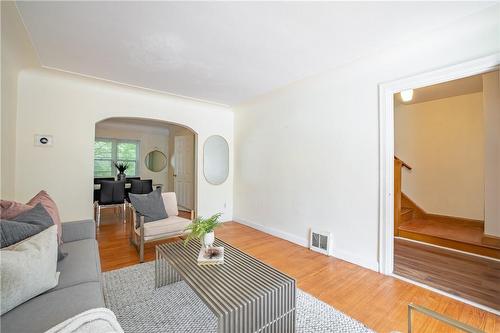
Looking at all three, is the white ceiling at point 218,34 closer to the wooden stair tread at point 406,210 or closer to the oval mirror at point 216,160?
the oval mirror at point 216,160

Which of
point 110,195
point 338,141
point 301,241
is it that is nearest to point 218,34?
point 338,141

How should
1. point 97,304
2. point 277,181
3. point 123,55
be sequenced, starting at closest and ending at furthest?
point 97,304 < point 123,55 < point 277,181

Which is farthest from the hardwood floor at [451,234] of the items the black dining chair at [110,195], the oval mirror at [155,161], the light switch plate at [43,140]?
the oval mirror at [155,161]

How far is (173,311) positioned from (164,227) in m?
1.28

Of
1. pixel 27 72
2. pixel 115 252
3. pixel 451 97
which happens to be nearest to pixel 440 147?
pixel 451 97

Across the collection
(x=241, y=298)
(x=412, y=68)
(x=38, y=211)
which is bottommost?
(x=241, y=298)

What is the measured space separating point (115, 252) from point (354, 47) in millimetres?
3990

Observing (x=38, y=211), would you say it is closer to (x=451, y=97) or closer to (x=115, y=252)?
(x=115, y=252)

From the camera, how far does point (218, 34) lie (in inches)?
81.9

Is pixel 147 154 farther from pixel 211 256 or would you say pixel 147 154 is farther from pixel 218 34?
pixel 211 256

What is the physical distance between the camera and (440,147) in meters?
4.24

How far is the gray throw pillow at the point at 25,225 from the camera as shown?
50.8 inches

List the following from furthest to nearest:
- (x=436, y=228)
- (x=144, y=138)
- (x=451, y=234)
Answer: (x=144, y=138), (x=436, y=228), (x=451, y=234)

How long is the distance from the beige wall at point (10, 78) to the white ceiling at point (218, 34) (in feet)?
0.35
